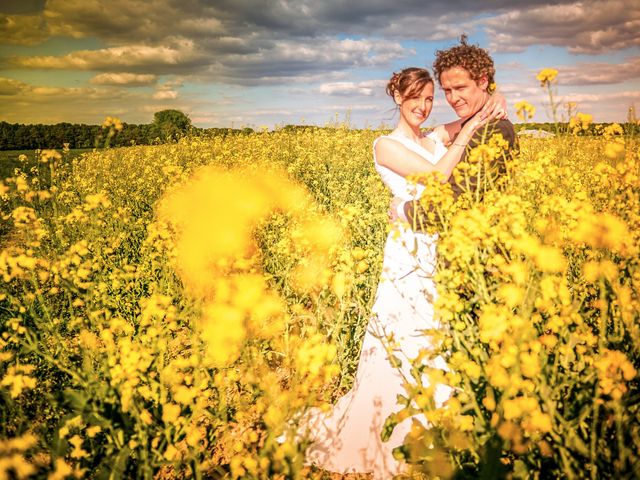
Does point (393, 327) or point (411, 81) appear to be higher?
point (411, 81)

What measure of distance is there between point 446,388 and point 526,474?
1.02 meters

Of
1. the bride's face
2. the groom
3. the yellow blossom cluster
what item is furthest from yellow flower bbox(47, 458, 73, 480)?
the bride's face

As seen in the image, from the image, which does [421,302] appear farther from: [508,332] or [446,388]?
[508,332]

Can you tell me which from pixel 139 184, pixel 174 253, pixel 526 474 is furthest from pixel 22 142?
pixel 526 474

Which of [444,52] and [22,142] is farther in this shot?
[22,142]

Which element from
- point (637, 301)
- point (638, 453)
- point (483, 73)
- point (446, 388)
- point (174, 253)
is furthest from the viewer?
point (174, 253)

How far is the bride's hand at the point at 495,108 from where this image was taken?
238 centimetres

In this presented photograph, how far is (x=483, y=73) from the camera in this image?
8.62ft

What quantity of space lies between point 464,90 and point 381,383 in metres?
1.96

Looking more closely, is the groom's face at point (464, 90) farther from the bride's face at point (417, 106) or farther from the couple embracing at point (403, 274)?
the bride's face at point (417, 106)

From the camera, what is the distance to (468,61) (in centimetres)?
262

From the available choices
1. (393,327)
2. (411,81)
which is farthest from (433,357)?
(411,81)

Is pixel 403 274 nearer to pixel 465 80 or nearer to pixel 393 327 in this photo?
pixel 393 327

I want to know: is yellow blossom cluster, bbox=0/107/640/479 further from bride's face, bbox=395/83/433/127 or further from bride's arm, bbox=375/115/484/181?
bride's face, bbox=395/83/433/127
